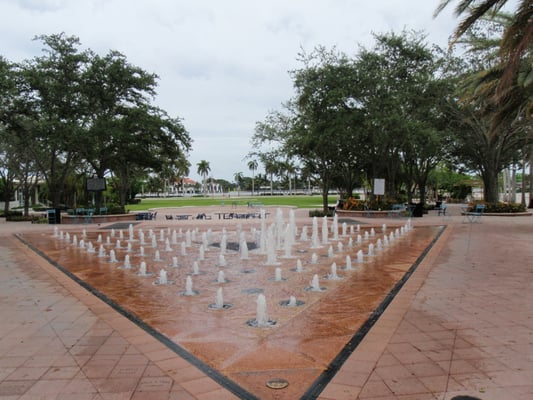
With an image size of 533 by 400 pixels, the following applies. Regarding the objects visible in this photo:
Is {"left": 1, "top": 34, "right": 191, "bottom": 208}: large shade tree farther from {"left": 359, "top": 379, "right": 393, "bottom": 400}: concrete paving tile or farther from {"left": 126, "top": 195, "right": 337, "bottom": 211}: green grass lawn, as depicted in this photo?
{"left": 359, "top": 379, "right": 393, "bottom": 400}: concrete paving tile

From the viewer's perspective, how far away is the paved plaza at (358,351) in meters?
3.78

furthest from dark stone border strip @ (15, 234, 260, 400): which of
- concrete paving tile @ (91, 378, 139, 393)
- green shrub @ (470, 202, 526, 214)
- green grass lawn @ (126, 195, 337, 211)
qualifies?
green grass lawn @ (126, 195, 337, 211)

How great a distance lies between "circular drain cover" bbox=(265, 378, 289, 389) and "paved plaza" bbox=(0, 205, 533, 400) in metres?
0.09

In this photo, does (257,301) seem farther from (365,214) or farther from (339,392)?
(365,214)

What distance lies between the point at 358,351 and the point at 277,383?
111 cm

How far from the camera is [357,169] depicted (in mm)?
34562

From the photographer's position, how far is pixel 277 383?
155 inches

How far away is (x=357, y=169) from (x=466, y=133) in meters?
8.44

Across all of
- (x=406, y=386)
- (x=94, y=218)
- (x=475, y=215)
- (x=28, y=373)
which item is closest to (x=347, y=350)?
(x=406, y=386)

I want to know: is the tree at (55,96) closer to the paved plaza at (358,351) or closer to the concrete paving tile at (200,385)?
the paved plaza at (358,351)

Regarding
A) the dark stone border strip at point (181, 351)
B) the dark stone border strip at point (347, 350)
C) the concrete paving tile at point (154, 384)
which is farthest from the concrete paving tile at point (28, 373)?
the dark stone border strip at point (347, 350)

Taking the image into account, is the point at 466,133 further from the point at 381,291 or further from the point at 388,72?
the point at 381,291

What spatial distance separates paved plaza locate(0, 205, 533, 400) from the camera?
3.78m

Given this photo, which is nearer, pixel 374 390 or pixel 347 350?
pixel 374 390
